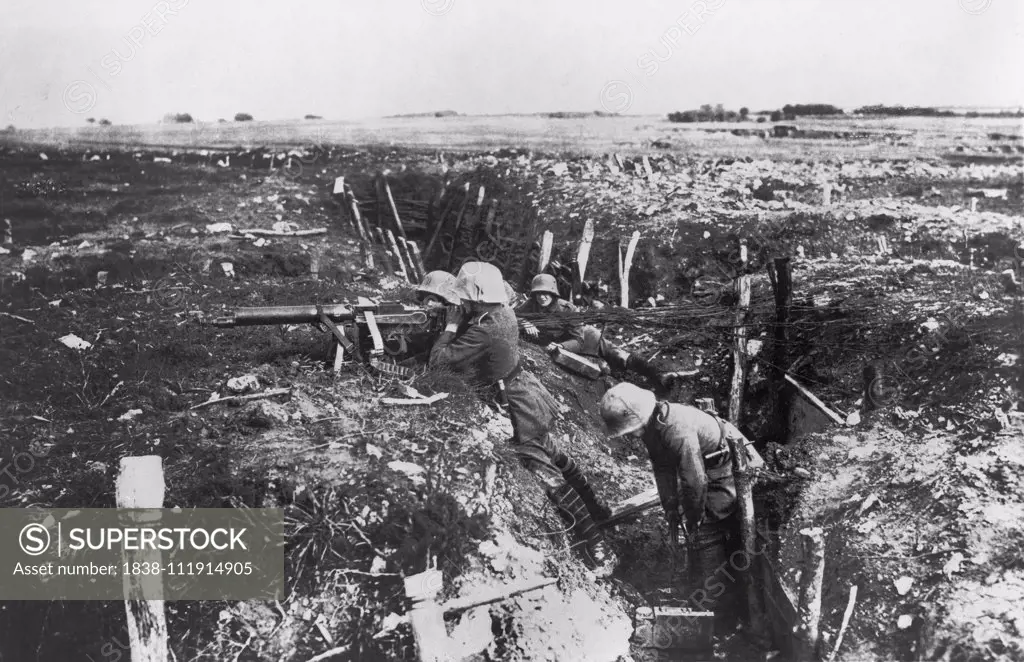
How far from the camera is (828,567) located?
445cm

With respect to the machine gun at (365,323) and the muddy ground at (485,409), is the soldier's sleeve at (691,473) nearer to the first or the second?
the muddy ground at (485,409)

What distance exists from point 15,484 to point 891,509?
5.49m

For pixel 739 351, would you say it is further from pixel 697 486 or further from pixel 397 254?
pixel 397 254

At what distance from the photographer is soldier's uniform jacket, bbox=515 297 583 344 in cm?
479

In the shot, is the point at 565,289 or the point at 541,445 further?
the point at 565,289

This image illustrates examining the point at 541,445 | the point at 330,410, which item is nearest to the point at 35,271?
the point at 330,410

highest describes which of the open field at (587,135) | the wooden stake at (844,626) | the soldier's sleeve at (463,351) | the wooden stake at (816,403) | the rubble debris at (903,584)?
the open field at (587,135)

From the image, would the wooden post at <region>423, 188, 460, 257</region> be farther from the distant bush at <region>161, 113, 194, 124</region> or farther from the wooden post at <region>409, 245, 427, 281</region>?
the distant bush at <region>161, 113, 194, 124</region>

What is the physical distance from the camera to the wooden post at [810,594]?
438 centimetres

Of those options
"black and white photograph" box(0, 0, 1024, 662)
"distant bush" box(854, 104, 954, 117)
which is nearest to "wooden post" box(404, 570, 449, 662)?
"black and white photograph" box(0, 0, 1024, 662)

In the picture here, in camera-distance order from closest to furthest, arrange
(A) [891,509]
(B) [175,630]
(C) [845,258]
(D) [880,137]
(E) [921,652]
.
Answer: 1. (B) [175,630]
2. (E) [921,652]
3. (A) [891,509]
4. (C) [845,258]
5. (D) [880,137]

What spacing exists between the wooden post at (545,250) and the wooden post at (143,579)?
2.75 metres

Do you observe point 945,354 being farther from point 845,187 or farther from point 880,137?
point 880,137

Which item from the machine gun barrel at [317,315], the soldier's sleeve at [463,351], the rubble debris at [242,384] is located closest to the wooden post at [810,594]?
the soldier's sleeve at [463,351]
